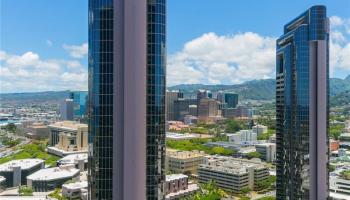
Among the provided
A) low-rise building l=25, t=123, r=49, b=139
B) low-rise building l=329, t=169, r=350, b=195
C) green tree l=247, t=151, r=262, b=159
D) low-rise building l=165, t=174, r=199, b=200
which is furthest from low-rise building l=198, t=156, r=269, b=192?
low-rise building l=25, t=123, r=49, b=139

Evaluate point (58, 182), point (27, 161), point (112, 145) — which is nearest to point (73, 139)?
point (27, 161)

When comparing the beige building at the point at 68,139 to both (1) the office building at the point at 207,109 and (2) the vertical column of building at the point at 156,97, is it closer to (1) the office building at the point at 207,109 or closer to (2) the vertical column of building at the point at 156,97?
(1) the office building at the point at 207,109

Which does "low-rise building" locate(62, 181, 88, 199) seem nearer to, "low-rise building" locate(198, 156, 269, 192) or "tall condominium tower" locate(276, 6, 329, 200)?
"low-rise building" locate(198, 156, 269, 192)

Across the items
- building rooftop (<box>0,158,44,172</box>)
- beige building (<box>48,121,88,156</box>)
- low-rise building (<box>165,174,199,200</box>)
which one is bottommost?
low-rise building (<box>165,174,199,200</box>)

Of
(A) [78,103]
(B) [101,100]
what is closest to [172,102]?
(A) [78,103]

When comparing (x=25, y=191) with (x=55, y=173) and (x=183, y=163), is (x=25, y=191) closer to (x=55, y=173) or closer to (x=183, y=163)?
(x=55, y=173)

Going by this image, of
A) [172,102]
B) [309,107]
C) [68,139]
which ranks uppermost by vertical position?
[172,102]
